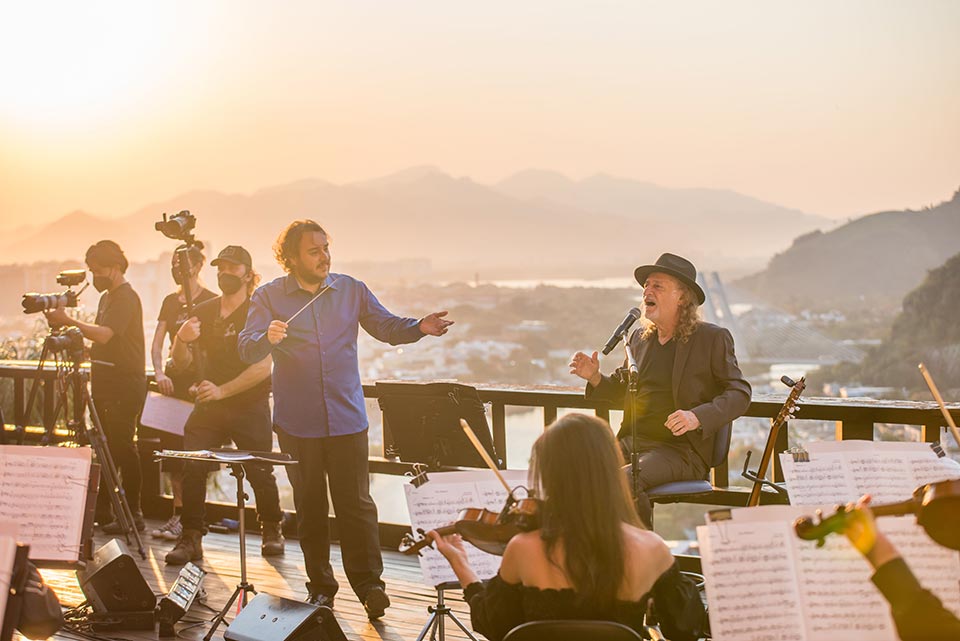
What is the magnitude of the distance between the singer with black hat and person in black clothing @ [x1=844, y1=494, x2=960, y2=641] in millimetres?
1979

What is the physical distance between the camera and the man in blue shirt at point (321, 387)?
437cm

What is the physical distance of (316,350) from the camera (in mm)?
4387

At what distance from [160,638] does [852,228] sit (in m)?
51.1

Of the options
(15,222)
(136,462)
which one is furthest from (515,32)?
(136,462)

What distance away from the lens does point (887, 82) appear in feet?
140

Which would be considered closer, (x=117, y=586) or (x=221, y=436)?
(x=117, y=586)

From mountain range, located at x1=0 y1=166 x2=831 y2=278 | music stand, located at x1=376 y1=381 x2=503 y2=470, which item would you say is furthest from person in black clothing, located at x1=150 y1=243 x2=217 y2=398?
mountain range, located at x1=0 y1=166 x2=831 y2=278

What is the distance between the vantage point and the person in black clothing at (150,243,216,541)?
538 centimetres

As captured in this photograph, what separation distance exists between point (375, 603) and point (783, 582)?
2.41 m

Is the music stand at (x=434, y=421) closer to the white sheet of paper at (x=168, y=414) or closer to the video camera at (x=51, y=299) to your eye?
the white sheet of paper at (x=168, y=414)

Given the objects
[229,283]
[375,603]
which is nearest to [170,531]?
[229,283]

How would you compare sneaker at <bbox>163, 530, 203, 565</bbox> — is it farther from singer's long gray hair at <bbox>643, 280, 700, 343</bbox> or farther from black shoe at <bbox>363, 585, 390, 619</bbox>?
Result: singer's long gray hair at <bbox>643, 280, 700, 343</bbox>

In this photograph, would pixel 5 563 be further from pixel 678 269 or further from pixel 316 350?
pixel 678 269

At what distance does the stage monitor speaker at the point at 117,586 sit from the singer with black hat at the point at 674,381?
2201 mm
